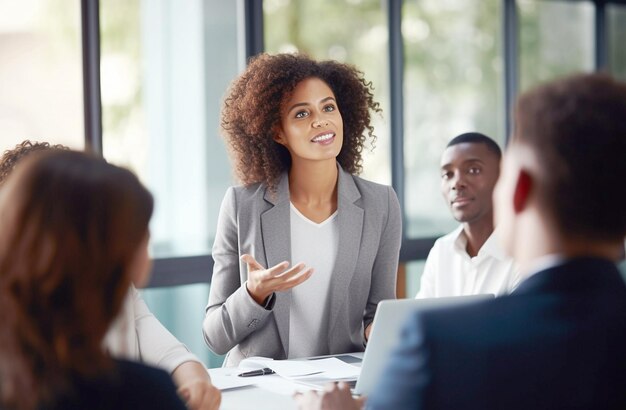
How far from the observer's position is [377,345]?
1.98 metres

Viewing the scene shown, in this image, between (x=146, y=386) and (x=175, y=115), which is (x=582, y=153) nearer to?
(x=146, y=386)

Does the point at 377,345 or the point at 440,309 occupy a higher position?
the point at 440,309

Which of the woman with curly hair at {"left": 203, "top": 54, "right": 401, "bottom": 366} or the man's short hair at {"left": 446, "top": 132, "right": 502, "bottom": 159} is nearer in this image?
the woman with curly hair at {"left": 203, "top": 54, "right": 401, "bottom": 366}

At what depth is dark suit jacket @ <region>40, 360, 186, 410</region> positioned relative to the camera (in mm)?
1116

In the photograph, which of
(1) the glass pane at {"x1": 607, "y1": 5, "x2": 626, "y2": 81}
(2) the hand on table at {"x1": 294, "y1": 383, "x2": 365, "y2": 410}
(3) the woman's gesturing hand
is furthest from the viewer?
(1) the glass pane at {"x1": 607, "y1": 5, "x2": 626, "y2": 81}

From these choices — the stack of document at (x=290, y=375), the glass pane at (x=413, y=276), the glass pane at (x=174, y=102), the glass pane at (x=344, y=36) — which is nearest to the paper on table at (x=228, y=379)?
the stack of document at (x=290, y=375)

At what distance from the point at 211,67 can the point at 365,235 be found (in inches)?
84.0

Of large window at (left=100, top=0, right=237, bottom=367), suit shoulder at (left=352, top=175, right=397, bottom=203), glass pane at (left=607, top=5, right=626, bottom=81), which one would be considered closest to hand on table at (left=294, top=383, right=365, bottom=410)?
suit shoulder at (left=352, top=175, right=397, bottom=203)

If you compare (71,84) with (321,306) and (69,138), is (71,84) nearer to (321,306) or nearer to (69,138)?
(69,138)

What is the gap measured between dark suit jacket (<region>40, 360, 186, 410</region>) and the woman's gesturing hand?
3.41 ft

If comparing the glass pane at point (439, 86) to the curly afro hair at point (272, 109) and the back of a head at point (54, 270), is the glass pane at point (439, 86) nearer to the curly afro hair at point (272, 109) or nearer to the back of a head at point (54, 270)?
the curly afro hair at point (272, 109)

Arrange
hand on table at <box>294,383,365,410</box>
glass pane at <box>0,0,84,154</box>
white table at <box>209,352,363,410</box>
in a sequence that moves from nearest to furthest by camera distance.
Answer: hand on table at <box>294,383,365,410</box>
white table at <box>209,352,363,410</box>
glass pane at <box>0,0,84,154</box>

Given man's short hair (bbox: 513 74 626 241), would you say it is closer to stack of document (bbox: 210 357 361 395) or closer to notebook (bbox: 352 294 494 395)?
notebook (bbox: 352 294 494 395)

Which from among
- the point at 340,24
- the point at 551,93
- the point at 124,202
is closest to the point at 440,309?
the point at 551,93
